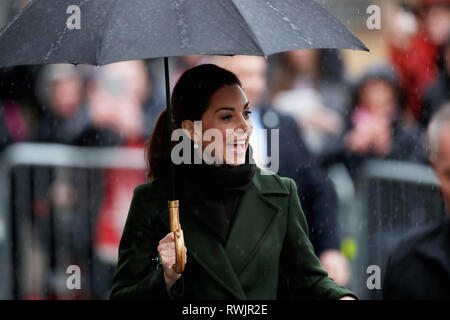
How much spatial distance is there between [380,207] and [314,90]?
1137 millimetres

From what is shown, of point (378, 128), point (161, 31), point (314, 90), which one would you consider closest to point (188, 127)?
point (161, 31)

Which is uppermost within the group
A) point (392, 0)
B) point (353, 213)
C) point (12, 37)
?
point (392, 0)

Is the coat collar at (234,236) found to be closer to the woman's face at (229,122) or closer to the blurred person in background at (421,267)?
the woman's face at (229,122)

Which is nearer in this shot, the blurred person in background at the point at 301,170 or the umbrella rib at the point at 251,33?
the umbrella rib at the point at 251,33

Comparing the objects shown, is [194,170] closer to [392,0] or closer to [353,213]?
[353,213]

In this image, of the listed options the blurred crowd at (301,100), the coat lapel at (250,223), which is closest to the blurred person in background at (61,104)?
the blurred crowd at (301,100)

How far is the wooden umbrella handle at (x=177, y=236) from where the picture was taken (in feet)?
13.5

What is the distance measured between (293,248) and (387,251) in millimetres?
3540

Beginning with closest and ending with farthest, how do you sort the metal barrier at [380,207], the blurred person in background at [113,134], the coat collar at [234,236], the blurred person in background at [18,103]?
1. the coat collar at [234,236]
2. the metal barrier at [380,207]
3. the blurred person in background at [113,134]
4. the blurred person in background at [18,103]

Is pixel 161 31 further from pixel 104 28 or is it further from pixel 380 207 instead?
pixel 380 207

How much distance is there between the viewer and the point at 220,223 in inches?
176

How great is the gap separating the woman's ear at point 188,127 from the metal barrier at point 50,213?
3.55 metres

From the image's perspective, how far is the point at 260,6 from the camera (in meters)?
4.29
